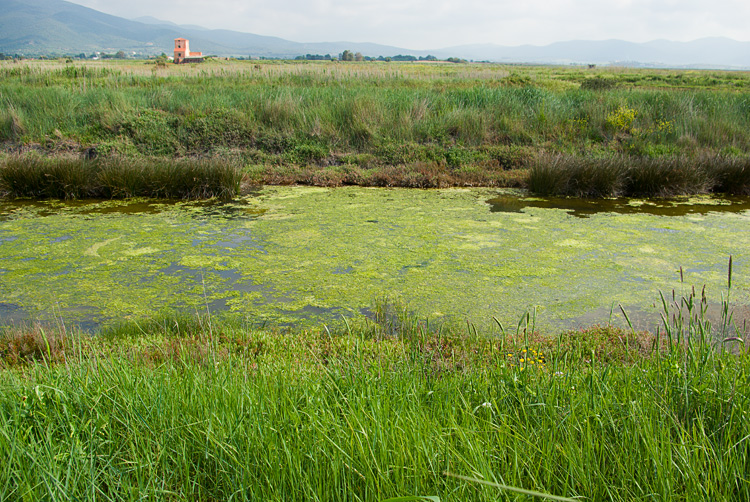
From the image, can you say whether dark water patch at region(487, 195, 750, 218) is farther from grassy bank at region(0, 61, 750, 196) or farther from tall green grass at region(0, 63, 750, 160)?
tall green grass at region(0, 63, 750, 160)

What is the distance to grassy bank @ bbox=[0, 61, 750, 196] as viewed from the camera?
335 inches

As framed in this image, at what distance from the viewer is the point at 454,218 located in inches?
227

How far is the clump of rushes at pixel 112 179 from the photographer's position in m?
6.66

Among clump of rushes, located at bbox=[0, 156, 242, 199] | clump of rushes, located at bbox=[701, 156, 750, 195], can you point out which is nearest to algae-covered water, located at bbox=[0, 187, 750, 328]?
clump of rushes, located at bbox=[0, 156, 242, 199]

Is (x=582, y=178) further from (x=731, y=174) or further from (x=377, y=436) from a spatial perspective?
(x=377, y=436)

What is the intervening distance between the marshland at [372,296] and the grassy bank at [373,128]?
A: 6 centimetres

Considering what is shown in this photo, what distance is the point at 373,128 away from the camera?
30.9 ft

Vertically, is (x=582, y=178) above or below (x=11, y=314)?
above

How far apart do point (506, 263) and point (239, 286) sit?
2.26 metres

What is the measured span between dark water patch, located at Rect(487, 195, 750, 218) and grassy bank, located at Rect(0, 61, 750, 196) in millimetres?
1215

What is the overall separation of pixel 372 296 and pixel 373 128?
6234 mm

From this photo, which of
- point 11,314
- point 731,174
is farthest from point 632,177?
point 11,314

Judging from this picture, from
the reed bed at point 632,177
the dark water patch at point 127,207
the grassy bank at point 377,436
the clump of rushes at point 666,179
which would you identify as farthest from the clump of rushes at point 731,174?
the grassy bank at point 377,436

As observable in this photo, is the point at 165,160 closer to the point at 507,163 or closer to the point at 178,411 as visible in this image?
the point at 507,163
